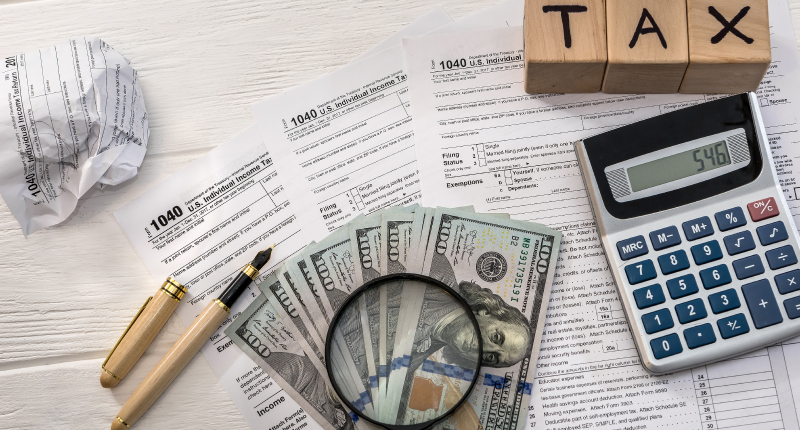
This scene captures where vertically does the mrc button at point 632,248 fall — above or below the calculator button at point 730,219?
below

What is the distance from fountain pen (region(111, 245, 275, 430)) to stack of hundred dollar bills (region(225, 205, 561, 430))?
0.03 metres

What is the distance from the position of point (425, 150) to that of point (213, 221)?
298mm

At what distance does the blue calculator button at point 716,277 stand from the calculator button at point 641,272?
0.19ft

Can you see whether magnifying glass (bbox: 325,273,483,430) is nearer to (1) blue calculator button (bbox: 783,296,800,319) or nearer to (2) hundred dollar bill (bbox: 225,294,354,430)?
(2) hundred dollar bill (bbox: 225,294,354,430)

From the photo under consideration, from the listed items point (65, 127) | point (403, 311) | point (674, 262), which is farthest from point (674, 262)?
point (65, 127)

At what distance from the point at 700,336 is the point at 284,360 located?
19.9 inches

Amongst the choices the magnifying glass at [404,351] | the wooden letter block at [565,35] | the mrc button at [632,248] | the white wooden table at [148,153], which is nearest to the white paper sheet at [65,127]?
the white wooden table at [148,153]

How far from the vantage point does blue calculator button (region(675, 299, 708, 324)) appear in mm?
679

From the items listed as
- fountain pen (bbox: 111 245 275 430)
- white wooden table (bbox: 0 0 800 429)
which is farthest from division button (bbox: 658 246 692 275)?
fountain pen (bbox: 111 245 275 430)

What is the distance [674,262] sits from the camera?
2.27 ft

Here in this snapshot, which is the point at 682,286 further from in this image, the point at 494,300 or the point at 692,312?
the point at 494,300

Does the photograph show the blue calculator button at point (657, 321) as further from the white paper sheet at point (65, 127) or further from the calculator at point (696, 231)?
the white paper sheet at point (65, 127)

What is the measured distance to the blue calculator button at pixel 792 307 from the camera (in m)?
0.68

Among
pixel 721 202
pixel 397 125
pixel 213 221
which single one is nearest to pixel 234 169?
pixel 213 221
